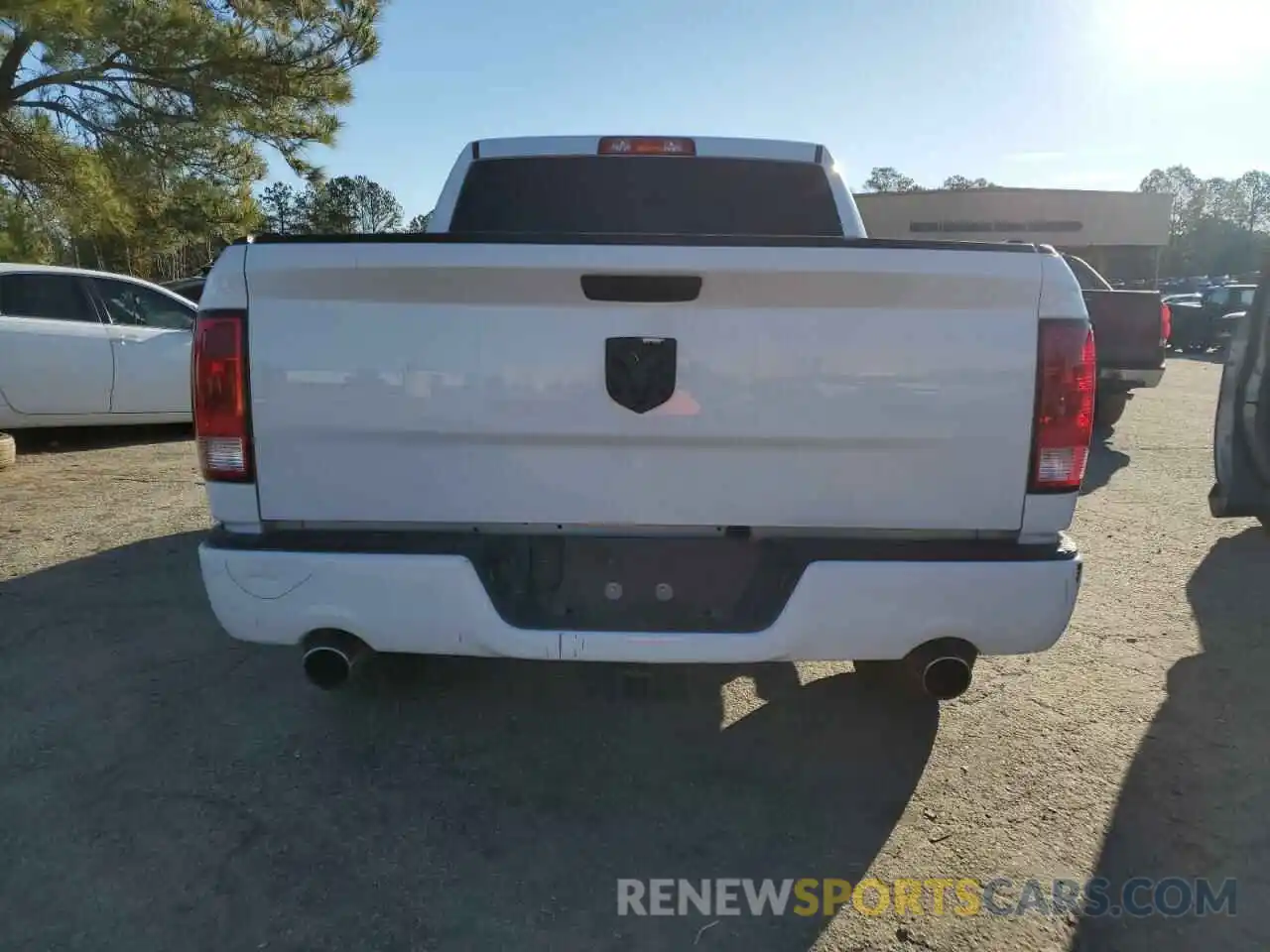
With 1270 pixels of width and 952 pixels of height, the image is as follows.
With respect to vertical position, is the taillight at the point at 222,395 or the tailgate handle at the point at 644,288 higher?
the tailgate handle at the point at 644,288

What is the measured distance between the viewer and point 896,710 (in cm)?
337

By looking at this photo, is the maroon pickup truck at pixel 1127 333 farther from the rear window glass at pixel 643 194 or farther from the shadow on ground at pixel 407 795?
the shadow on ground at pixel 407 795

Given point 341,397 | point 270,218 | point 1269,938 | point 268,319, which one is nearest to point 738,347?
point 341,397

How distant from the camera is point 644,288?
7.84ft

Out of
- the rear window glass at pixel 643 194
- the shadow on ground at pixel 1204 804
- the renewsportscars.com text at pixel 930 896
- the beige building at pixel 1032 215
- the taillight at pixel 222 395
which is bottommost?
the renewsportscars.com text at pixel 930 896

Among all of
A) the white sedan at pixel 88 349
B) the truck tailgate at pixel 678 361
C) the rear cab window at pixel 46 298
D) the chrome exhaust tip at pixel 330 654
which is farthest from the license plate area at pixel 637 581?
the rear cab window at pixel 46 298

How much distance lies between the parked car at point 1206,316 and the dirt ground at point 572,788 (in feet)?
77.7

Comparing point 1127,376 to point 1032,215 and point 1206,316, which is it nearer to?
point 1206,316

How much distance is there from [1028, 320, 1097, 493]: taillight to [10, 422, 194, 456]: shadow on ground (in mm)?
8458

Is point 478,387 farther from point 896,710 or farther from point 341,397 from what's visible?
point 896,710

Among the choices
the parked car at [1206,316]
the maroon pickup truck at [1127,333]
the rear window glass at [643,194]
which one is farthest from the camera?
the parked car at [1206,316]

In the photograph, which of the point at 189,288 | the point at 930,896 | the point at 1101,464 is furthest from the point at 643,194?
the point at 189,288

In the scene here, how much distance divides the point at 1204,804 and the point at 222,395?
10.6ft

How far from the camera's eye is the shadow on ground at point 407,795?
2.29 metres
